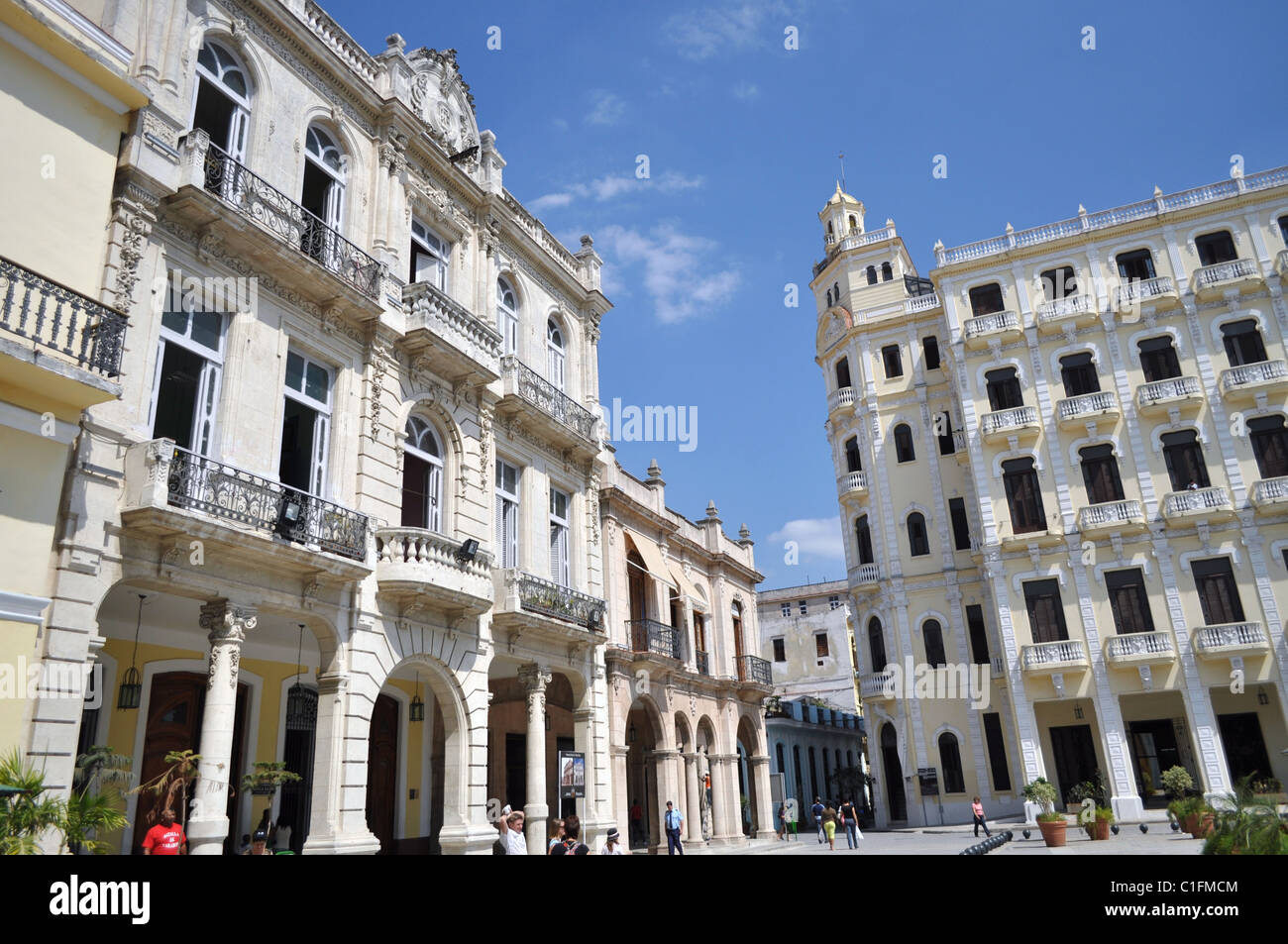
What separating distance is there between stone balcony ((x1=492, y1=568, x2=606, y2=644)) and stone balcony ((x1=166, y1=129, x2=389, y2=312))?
598 cm

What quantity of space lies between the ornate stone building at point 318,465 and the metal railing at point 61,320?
569 mm

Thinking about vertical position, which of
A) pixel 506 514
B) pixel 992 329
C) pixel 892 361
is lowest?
pixel 506 514

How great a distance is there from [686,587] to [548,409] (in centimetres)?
935

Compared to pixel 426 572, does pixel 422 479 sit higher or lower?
higher

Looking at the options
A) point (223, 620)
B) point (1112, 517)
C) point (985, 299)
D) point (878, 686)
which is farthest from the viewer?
point (985, 299)

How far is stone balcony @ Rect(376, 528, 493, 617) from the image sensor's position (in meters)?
15.0

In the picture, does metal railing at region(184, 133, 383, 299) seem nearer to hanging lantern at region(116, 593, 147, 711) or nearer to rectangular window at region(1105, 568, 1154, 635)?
hanging lantern at region(116, 593, 147, 711)

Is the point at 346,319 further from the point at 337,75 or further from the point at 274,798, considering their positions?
the point at 274,798

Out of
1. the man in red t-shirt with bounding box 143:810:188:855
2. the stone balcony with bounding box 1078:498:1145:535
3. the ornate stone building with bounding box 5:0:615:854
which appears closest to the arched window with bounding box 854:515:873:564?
the stone balcony with bounding box 1078:498:1145:535

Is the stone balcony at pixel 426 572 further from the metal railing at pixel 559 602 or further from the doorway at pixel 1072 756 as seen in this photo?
Answer: the doorway at pixel 1072 756

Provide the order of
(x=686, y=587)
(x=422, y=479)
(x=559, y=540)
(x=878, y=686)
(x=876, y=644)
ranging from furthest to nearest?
(x=876, y=644) < (x=878, y=686) < (x=686, y=587) < (x=559, y=540) < (x=422, y=479)

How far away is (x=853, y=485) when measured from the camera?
39781 mm

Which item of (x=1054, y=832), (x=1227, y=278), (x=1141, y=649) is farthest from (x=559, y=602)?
(x=1227, y=278)

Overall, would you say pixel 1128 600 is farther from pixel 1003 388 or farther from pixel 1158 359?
pixel 1158 359
